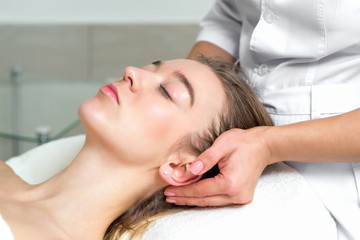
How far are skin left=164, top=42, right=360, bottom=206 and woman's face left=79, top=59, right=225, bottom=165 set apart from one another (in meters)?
0.12

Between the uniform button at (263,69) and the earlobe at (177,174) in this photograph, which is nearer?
the earlobe at (177,174)

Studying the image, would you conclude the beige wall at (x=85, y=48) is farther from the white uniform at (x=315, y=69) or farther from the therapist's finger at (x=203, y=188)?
the therapist's finger at (x=203, y=188)

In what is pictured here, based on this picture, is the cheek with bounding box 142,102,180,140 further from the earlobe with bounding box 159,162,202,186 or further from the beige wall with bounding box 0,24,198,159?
the beige wall with bounding box 0,24,198,159

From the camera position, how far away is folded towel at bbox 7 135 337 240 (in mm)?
1170

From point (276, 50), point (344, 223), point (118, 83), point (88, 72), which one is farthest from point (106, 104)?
point (88, 72)

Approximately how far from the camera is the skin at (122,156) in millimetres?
1249

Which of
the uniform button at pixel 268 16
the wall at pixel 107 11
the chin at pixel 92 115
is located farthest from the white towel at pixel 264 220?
the wall at pixel 107 11

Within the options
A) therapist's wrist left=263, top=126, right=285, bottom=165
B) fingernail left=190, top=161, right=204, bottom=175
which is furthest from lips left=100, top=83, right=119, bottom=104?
therapist's wrist left=263, top=126, right=285, bottom=165

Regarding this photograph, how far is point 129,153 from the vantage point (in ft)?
4.12

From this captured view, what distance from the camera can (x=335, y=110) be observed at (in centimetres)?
131

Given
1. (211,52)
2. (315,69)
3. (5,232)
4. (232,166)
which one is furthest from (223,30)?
(5,232)

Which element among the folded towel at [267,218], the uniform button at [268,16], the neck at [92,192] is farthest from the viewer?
the uniform button at [268,16]

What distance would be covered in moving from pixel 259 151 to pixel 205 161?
0.13 meters

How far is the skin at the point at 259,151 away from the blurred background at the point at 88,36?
165cm
